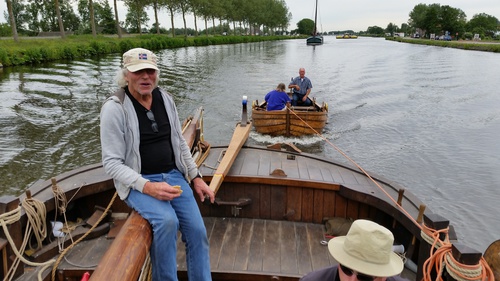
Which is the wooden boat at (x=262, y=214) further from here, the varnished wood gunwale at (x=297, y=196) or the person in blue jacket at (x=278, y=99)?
the person in blue jacket at (x=278, y=99)

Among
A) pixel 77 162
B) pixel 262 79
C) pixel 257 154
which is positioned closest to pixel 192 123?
pixel 257 154

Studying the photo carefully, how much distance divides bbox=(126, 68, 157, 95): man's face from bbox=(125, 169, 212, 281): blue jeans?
56cm

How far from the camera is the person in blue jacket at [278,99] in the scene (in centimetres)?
1157

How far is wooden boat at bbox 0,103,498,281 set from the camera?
10.6 feet

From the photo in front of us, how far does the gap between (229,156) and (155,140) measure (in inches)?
79.8

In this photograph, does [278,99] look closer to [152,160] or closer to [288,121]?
[288,121]

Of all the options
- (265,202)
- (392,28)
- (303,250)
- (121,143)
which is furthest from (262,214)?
(392,28)

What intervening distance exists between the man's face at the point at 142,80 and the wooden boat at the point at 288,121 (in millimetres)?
9253

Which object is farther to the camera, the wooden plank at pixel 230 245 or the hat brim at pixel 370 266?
the wooden plank at pixel 230 245

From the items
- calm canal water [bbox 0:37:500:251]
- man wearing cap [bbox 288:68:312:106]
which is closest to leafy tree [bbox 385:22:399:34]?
calm canal water [bbox 0:37:500:251]

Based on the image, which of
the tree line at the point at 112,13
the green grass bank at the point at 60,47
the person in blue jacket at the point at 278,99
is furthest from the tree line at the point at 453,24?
the person in blue jacket at the point at 278,99

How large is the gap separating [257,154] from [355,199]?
5.26 feet

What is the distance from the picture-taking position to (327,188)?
3.95m

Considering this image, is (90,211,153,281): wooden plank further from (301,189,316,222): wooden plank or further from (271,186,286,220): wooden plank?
(301,189,316,222): wooden plank
